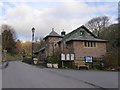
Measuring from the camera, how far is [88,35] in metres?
60.7


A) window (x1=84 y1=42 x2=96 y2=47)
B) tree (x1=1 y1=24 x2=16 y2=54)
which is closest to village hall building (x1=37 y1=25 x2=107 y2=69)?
window (x1=84 y1=42 x2=96 y2=47)

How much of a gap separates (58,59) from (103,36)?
118ft

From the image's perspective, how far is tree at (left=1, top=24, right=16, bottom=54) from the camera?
394 feet

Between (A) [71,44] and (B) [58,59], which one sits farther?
(A) [71,44]

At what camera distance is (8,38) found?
399 feet

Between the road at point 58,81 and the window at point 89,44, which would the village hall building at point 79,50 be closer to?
the window at point 89,44

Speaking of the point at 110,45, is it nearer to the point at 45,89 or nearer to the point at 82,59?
the point at 82,59

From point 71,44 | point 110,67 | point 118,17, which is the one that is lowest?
point 110,67

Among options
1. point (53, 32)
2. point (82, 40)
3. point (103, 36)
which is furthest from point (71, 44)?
point (53, 32)

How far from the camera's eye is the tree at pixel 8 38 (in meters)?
120

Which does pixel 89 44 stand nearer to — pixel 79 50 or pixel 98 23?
pixel 79 50

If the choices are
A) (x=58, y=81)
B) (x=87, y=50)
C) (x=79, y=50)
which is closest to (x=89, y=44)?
(x=87, y=50)

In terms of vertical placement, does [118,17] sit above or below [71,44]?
above

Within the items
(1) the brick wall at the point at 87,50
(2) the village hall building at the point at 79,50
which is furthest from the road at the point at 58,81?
(1) the brick wall at the point at 87,50
